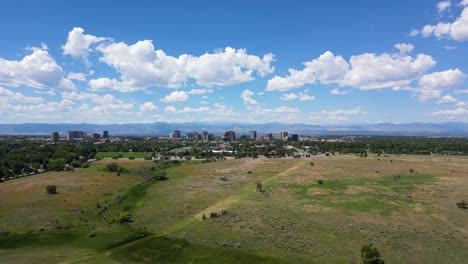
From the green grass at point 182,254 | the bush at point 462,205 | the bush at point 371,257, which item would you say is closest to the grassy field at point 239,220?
the green grass at point 182,254

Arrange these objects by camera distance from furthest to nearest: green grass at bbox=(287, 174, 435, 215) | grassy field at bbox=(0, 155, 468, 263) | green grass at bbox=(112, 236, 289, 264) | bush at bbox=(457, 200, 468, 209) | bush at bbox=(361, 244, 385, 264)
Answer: green grass at bbox=(287, 174, 435, 215), bush at bbox=(457, 200, 468, 209), grassy field at bbox=(0, 155, 468, 263), green grass at bbox=(112, 236, 289, 264), bush at bbox=(361, 244, 385, 264)

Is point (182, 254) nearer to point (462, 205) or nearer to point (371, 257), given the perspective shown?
point (371, 257)

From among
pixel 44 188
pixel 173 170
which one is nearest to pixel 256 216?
pixel 44 188

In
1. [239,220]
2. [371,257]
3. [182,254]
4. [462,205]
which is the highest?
[462,205]

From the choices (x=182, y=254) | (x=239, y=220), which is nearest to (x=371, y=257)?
(x=239, y=220)

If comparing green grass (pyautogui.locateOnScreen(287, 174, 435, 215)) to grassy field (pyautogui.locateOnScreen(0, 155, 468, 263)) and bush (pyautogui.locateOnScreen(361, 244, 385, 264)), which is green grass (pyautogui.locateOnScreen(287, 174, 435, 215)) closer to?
grassy field (pyautogui.locateOnScreen(0, 155, 468, 263))

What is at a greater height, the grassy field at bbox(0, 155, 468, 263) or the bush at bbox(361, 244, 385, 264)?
the bush at bbox(361, 244, 385, 264)

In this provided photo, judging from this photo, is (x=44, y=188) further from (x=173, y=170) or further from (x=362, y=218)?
(x=362, y=218)

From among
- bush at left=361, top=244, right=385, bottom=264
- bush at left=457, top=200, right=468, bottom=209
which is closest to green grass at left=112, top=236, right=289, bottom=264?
bush at left=361, top=244, right=385, bottom=264

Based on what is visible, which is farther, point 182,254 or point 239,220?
point 239,220
